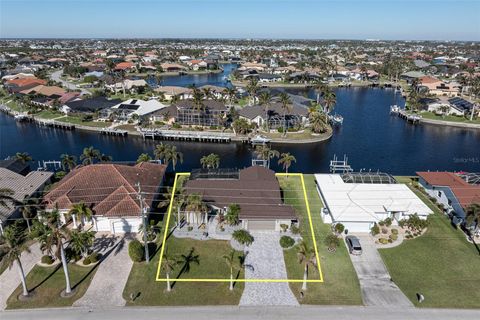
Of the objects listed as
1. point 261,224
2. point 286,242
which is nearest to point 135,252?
point 261,224

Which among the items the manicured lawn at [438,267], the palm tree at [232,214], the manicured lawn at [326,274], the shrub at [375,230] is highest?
the palm tree at [232,214]

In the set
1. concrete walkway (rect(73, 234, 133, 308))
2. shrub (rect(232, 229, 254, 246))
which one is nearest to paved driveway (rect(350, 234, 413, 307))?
shrub (rect(232, 229, 254, 246))

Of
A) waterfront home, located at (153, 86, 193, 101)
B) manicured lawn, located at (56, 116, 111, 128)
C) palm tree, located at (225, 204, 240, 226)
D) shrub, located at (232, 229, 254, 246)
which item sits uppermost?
waterfront home, located at (153, 86, 193, 101)

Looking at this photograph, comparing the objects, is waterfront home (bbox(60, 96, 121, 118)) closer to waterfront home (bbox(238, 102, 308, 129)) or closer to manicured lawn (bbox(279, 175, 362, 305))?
waterfront home (bbox(238, 102, 308, 129))

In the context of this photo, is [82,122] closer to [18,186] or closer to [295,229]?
[18,186]

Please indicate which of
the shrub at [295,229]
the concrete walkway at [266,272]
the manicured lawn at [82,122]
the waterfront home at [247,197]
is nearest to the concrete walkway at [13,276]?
the waterfront home at [247,197]

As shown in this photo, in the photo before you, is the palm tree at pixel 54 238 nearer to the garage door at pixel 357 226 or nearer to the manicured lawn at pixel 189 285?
the manicured lawn at pixel 189 285
